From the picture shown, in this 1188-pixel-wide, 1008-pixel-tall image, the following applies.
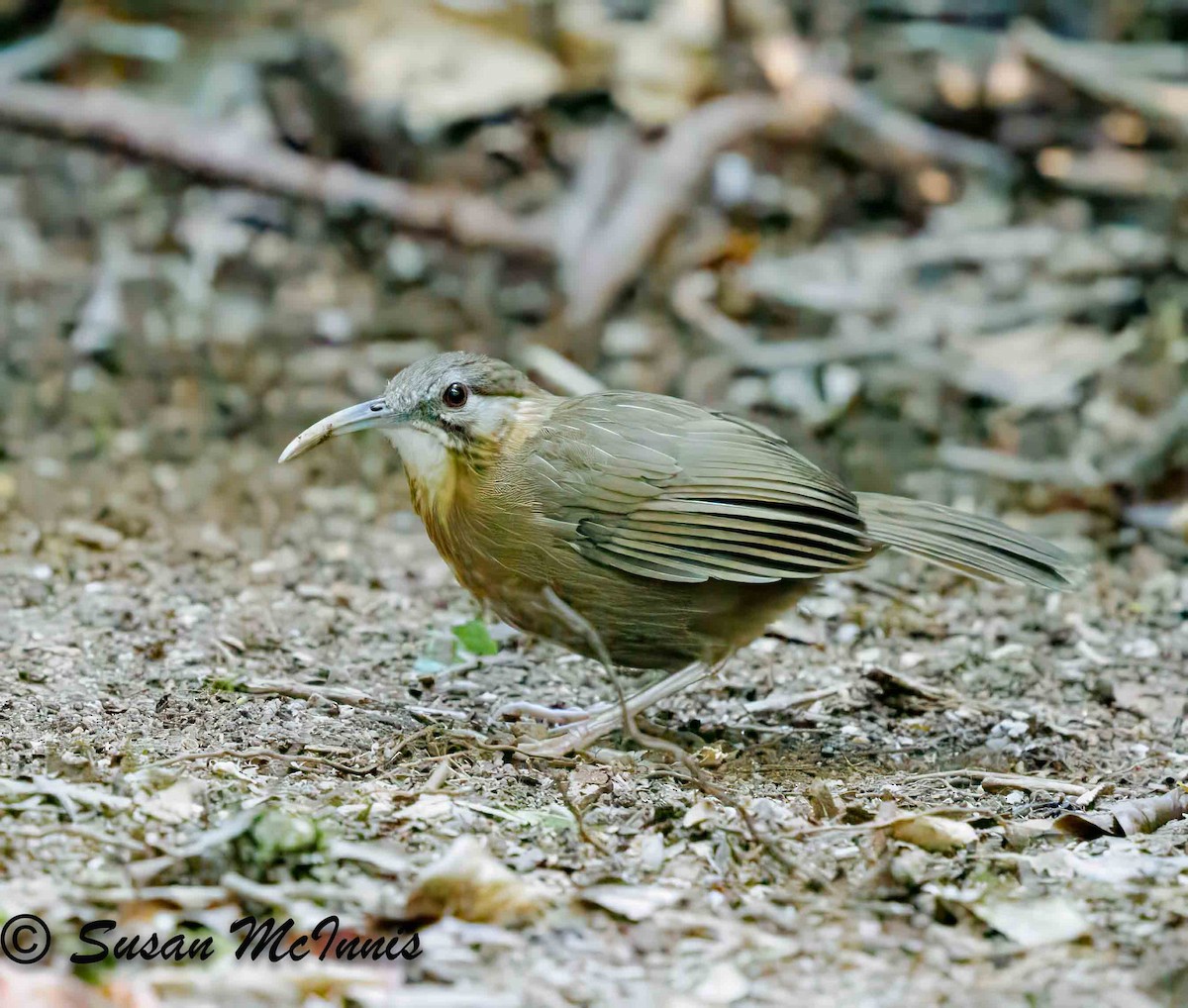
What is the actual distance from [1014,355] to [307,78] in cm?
368

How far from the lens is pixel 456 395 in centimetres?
411

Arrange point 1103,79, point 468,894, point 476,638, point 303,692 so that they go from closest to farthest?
point 468,894
point 303,692
point 476,638
point 1103,79

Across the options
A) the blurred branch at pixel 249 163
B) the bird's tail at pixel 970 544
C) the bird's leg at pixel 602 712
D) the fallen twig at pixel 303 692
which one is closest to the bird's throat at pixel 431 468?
the bird's leg at pixel 602 712

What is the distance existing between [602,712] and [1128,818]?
1.35 m

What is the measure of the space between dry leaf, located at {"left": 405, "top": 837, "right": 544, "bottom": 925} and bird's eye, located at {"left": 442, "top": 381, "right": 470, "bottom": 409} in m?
1.55

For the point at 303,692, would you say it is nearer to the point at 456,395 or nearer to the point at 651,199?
the point at 456,395

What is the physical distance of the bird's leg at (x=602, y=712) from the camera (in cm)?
386

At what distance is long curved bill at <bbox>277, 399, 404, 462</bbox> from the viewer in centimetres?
409

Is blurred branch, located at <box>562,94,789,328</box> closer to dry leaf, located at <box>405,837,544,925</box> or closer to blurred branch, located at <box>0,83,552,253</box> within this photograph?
blurred branch, located at <box>0,83,552,253</box>

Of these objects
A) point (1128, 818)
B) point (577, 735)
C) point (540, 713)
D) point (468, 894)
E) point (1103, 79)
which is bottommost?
point (540, 713)

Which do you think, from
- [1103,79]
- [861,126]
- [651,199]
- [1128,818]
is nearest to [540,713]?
[1128,818]
